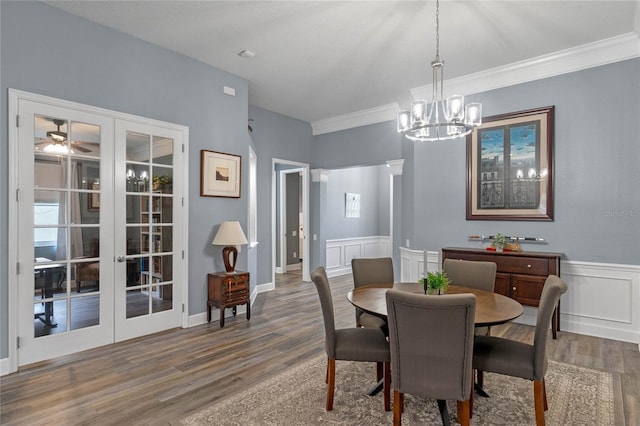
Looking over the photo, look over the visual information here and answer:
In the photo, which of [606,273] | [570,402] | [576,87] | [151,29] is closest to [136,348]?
[151,29]

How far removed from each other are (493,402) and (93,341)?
11.8ft

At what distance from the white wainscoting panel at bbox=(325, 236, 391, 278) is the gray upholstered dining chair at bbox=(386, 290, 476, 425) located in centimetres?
556

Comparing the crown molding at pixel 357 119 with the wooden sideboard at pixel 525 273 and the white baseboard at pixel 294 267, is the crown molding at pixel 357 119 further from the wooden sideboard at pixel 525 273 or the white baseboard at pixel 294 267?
the white baseboard at pixel 294 267

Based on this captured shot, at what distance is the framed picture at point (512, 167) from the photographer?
4.25 meters

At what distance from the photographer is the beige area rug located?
91.8 inches

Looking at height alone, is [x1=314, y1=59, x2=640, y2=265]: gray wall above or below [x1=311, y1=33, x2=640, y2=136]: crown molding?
below

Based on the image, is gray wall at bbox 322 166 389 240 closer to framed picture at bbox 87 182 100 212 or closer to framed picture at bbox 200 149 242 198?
framed picture at bbox 200 149 242 198

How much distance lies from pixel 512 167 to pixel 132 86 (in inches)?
179

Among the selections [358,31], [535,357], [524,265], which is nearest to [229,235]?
[358,31]

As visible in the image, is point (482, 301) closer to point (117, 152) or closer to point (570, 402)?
point (570, 402)

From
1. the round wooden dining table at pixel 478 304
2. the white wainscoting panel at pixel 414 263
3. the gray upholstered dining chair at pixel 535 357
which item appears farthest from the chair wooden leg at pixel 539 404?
the white wainscoting panel at pixel 414 263

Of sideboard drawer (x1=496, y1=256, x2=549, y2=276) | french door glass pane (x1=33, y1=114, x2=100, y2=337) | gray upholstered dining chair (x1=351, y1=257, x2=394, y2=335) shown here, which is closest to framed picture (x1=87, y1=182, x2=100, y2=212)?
french door glass pane (x1=33, y1=114, x2=100, y2=337)

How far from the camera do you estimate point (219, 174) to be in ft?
14.9

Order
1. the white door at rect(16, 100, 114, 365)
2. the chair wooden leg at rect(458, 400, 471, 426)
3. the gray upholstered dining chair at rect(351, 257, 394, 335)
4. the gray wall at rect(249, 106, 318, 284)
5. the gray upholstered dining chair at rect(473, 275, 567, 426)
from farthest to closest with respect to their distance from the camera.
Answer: the gray wall at rect(249, 106, 318, 284) < the gray upholstered dining chair at rect(351, 257, 394, 335) < the white door at rect(16, 100, 114, 365) < the gray upholstered dining chair at rect(473, 275, 567, 426) < the chair wooden leg at rect(458, 400, 471, 426)
